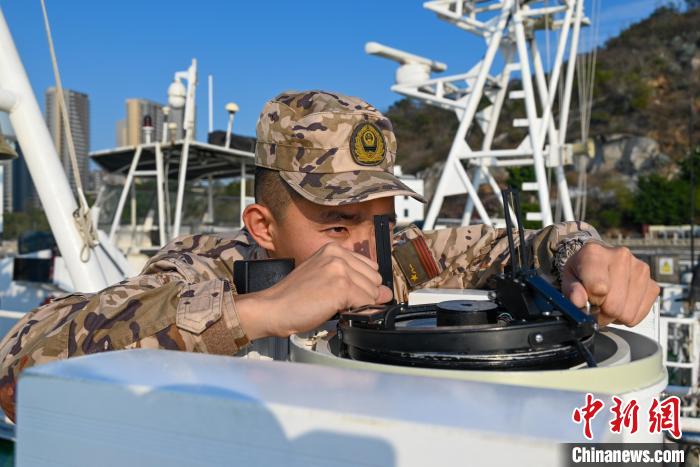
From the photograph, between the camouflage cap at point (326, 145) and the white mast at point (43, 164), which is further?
the white mast at point (43, 164)

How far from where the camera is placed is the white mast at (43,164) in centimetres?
260

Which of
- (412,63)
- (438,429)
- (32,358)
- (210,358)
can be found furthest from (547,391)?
(412,63)

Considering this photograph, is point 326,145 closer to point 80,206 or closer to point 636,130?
point 80,206

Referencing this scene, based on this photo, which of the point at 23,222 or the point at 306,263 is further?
the point at 23,222

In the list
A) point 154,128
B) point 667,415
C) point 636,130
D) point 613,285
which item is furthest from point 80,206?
point 636,130

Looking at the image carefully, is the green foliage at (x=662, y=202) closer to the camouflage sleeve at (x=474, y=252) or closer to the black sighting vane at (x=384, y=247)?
the camouflage sleeve at (x=474, y=252)

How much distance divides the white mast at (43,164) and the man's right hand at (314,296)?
184 centimetres

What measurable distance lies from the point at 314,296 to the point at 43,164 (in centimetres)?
205

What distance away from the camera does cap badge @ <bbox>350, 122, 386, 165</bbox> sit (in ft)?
4.76

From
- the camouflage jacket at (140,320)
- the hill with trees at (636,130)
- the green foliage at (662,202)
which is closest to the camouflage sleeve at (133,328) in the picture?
the camouflage jacket at (140,320)

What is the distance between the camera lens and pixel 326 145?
143cm

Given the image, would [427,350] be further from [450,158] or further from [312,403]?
[450,158]

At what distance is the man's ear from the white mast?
136cm

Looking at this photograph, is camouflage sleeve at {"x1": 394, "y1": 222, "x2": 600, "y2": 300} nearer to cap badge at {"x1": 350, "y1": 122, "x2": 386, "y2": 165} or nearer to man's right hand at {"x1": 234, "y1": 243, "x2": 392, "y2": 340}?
cap badge at {"x1": 350, "y1": 122, "x2": 386, "y2": 165}
